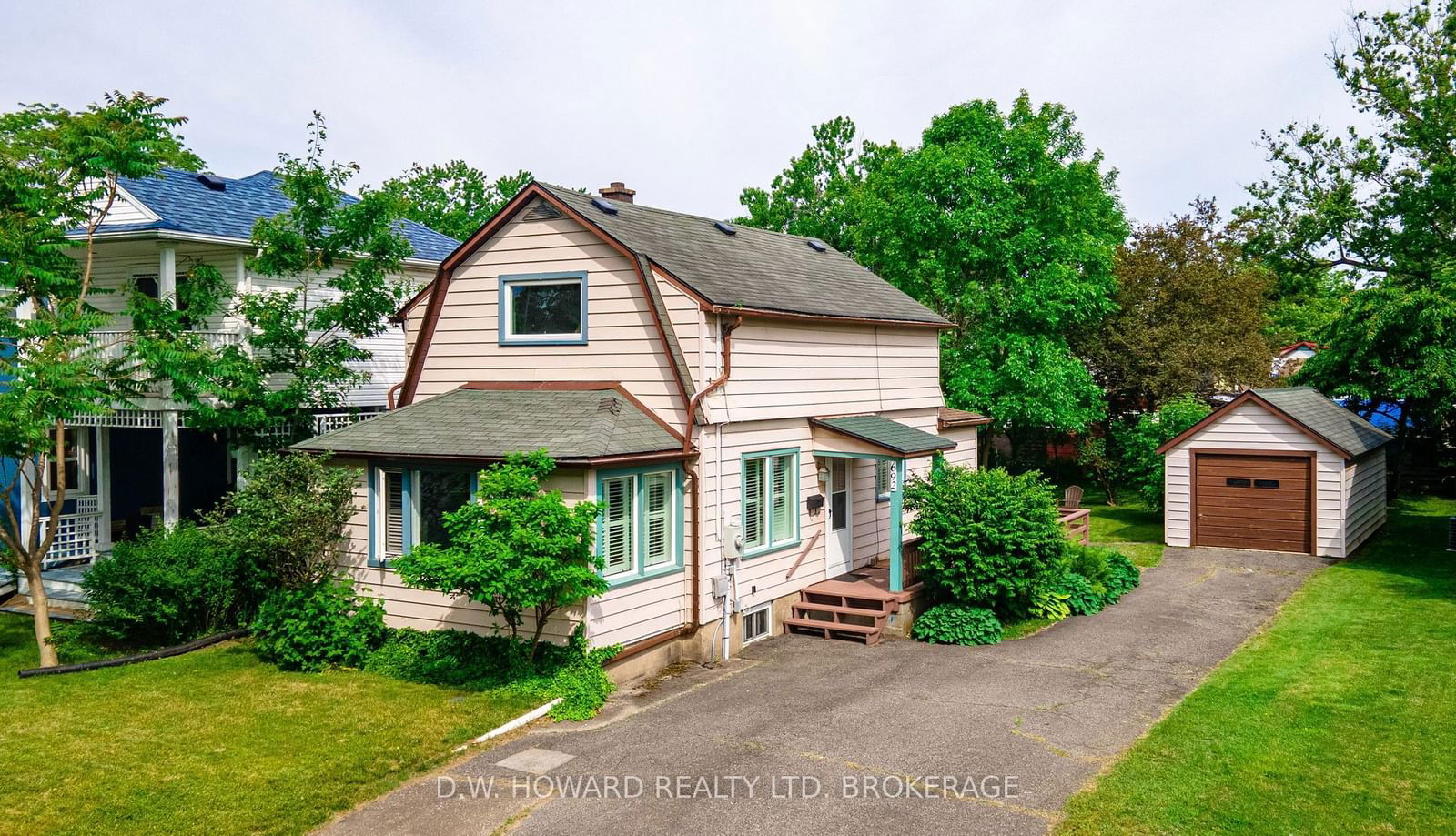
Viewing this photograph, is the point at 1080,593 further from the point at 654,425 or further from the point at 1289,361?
the point at 1289,361

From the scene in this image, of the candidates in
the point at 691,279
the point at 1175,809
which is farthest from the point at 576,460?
the point at 1175,809

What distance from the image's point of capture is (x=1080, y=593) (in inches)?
695

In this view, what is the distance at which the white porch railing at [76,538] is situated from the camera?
61.8 feet

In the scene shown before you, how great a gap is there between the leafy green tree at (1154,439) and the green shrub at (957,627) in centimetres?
1091

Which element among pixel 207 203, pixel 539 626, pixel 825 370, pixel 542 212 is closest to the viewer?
pixel 539 626

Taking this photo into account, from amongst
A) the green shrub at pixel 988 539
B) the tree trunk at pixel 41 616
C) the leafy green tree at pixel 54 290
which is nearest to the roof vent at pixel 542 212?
the leafy green tree at pixel 54 290

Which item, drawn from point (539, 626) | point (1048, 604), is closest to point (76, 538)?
point (539, 626)

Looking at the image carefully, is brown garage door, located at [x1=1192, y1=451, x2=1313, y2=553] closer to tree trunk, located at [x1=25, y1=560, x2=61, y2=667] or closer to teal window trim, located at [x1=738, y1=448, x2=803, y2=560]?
teal window trim, located at [x1=738, y1=448, x2=803, y2=560]

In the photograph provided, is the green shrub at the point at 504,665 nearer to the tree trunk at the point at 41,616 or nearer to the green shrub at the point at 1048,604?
the tree trunk at the point at 41,616

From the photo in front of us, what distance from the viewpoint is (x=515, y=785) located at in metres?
9.73

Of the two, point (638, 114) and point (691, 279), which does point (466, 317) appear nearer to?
point (691, 279)

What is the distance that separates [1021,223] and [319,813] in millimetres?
24755

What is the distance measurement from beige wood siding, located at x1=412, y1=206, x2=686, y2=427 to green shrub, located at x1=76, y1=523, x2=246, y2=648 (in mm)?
4181

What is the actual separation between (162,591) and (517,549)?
6.56 meters
